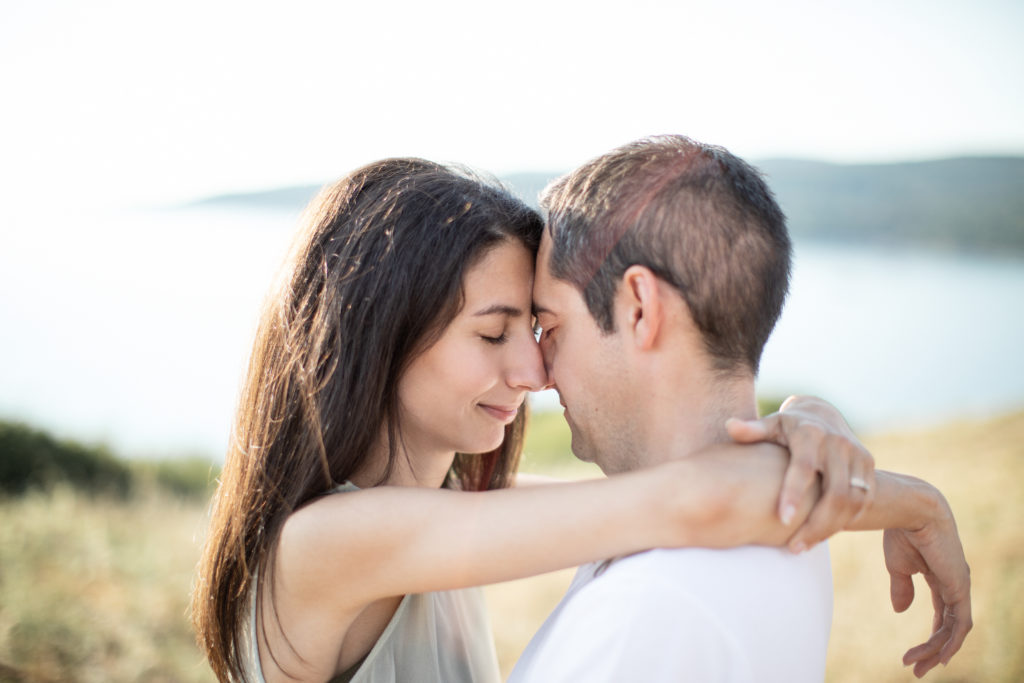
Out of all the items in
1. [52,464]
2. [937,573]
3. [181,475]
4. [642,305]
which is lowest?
[181,475]

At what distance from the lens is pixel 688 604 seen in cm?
158

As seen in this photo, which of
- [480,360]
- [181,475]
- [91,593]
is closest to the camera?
[480,360]

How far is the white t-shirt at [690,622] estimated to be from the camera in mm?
1559

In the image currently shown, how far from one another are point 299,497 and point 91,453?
7.05 m

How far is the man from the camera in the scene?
5.23 ft

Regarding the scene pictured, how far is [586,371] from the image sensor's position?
215 cm

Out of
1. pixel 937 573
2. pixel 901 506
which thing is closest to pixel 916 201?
pixel 937 573

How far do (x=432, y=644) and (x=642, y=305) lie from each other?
1374 mm

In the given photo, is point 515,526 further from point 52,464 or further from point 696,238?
point 52,464

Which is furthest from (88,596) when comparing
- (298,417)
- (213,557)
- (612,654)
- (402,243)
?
(612,654)

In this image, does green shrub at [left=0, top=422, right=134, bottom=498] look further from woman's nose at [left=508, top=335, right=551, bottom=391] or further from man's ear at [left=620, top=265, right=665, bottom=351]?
man's ear at [left=620, top=265, right=665, bottom=351]

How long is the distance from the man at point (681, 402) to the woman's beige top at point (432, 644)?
54 cm

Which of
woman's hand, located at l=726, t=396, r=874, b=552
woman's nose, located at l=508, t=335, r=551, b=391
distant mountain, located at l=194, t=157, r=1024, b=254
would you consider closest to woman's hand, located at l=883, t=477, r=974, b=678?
woman's hand, located at l=726, t=396, r=874, b=552

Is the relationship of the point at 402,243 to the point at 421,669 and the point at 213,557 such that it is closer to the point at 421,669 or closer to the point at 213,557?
the point at 213,557
